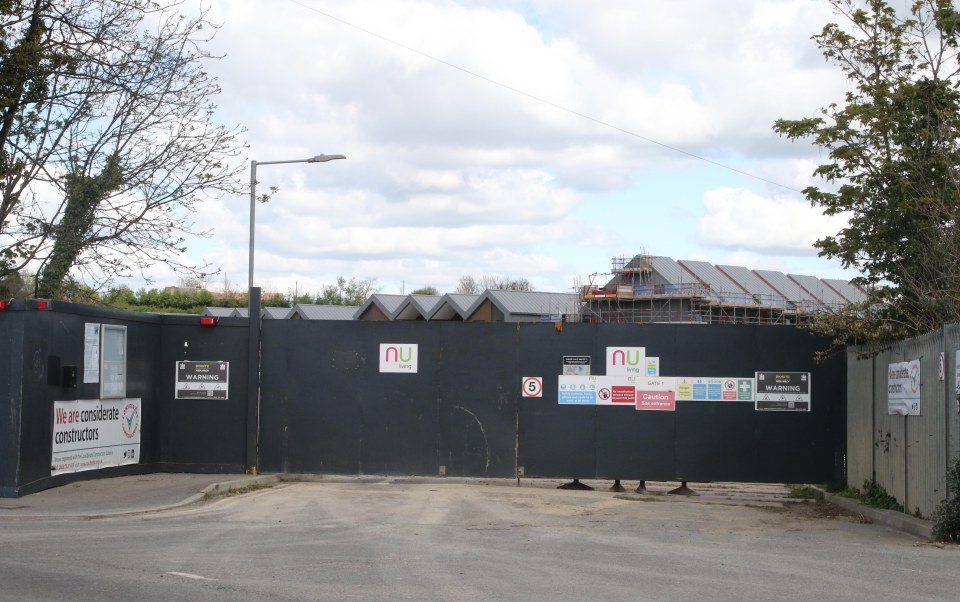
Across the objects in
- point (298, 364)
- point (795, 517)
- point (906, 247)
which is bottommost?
point (795, 517)

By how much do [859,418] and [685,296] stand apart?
150 feet

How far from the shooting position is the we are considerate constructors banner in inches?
580

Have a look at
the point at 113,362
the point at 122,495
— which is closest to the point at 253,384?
the point at 113,362

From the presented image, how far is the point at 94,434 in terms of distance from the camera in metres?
15.7

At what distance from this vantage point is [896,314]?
15414mm

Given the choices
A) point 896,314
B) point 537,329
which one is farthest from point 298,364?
point 896,314

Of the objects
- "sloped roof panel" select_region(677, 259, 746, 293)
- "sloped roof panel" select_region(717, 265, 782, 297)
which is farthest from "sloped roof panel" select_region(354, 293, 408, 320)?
"sloped roof panel" select_region(717, 265, 782, 297)

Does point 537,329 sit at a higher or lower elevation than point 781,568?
higher

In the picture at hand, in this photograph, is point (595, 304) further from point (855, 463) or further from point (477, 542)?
point (477, 542)

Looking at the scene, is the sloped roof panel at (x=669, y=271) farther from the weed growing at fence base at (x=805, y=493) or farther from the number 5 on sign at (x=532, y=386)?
the number 5 on sign at (x=532, y=386)

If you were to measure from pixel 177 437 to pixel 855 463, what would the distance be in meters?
11.5

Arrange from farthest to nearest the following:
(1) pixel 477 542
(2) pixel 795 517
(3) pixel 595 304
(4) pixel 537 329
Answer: (3) pixel 595 304
(4) pixel 537 329
(2) pixel 795 517
(1) pixel 477 542

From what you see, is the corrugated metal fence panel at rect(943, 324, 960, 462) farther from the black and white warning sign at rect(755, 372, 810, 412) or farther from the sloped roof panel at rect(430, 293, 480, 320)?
the sloped roof panel at rect(430, 293, 480, 320)

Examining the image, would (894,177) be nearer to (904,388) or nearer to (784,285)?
(904,388)
